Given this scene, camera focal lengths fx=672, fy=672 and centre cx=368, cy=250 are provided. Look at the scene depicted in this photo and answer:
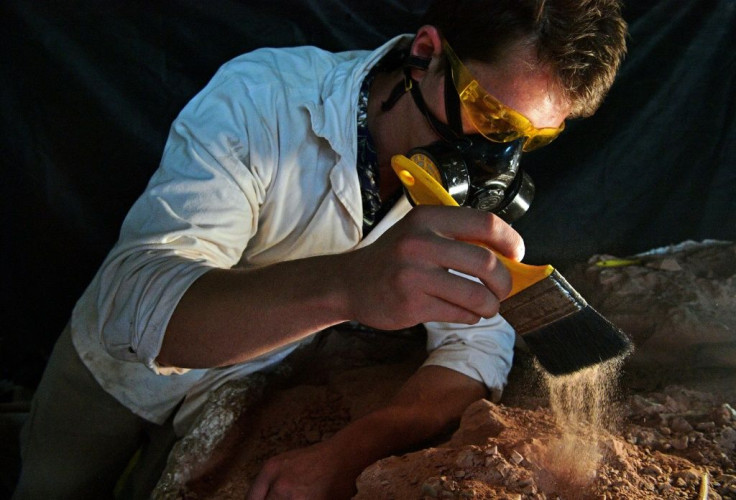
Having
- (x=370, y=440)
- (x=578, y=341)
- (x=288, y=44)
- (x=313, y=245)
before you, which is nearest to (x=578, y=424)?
(x=578, y=341)

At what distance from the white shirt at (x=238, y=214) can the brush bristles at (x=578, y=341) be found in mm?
610

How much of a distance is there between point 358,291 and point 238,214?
22.2 inches

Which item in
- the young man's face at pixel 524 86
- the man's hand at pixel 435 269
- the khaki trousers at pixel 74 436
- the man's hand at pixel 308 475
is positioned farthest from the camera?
the khaki trousers at pixel 74 436

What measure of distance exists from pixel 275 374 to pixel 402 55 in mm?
1107

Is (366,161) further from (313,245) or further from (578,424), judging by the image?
(578,424)

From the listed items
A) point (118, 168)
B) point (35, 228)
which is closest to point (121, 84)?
point (118, 168)

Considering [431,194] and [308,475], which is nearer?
[431,194]

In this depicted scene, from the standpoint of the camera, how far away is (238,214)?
1.72 m

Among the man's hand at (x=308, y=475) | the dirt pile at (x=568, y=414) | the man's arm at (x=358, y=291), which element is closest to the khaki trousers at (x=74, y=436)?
the dirt pile at (x=568, y=414)

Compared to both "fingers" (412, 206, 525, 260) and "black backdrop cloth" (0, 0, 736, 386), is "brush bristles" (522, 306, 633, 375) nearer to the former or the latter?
"fingers" (412, 206, 525, 260)

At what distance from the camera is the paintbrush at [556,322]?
1.26 metres

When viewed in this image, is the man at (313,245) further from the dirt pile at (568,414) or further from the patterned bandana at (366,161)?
the dirt pile at (568,414)

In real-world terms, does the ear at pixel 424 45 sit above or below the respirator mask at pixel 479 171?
above

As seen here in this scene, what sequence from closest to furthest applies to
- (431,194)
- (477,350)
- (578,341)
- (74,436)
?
(578,341), (431,194), (477,350), (74,436)
